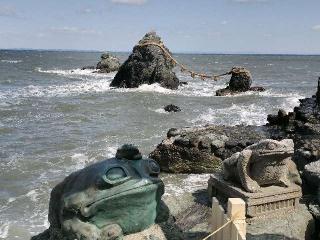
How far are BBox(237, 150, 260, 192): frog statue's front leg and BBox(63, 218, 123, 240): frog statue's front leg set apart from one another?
339 centimetres

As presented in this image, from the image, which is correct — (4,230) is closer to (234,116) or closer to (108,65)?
(234,116)

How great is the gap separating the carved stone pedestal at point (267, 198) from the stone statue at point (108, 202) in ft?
10.1

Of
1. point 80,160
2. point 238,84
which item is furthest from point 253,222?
point 238,84

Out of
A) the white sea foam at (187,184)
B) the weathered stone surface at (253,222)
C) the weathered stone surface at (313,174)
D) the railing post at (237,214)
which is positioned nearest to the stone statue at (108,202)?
the railing post at (237,214)

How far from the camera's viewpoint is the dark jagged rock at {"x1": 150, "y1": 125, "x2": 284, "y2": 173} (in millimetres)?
12031

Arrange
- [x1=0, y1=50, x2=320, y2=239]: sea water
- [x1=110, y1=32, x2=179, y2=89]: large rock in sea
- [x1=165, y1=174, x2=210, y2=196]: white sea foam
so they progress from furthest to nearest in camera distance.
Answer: [x1=110, y1=32, x2=179, y2=89]: large rock in sea < [x1=0, y1=50, x2=320, y2=239]: sea water < [x1=165, y1=174, x2=210, y2=196]: white sea foam

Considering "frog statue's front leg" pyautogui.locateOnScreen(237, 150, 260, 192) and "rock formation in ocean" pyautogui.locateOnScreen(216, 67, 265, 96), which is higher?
"frog statue's front leg" pyautogui.locateOnScreen(237, 150, 260, 192)

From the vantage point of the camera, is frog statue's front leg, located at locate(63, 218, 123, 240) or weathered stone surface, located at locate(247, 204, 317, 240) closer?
frog statue's front leg, located at locate(63, 218, 123, 240)

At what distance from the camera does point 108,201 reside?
13.0ft

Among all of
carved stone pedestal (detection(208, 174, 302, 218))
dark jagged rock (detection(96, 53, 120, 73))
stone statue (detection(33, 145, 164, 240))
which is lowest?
dark jagged rock (detection(96, 53, 120, 73))

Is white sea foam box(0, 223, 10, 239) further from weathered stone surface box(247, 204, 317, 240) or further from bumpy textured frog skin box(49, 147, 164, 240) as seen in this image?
bumpy textured frog skin box(49, 147, 164, 240)

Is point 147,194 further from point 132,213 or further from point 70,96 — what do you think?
point 70,96

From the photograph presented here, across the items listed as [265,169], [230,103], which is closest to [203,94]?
[230,103]

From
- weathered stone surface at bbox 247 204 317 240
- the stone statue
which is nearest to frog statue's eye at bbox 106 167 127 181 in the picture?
the stone statue
